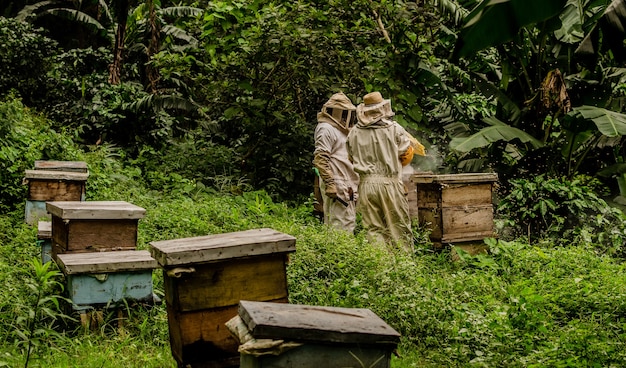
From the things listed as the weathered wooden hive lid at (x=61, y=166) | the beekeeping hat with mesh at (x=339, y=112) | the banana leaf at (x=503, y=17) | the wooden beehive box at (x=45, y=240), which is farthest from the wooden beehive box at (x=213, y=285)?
the weathered wooden hive lid at (x=61, y=166)

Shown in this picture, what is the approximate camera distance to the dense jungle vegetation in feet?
17.7

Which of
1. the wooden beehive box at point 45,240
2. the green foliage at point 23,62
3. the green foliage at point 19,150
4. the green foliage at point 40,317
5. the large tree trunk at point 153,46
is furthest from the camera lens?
the green foliage at point 23,62

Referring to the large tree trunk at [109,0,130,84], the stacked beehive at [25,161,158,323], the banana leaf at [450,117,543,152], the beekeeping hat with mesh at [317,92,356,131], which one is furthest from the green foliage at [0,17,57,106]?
the stacked beehive at [25,161,158,323]

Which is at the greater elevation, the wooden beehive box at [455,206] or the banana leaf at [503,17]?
the banana leaf at [503,17]

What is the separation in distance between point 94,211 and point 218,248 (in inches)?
84.5

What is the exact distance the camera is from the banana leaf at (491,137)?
10.3 m

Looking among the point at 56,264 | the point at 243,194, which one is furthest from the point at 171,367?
the point at 243,194

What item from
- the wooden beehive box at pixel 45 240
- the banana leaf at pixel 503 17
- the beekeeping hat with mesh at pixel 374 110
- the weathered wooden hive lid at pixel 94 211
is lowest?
the wooden beehive box at pixel 45 240

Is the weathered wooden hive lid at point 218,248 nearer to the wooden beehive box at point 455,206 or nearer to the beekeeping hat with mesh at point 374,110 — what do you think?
the beekeeping hat with mesh at point 374,110

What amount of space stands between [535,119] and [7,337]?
9.07 metres

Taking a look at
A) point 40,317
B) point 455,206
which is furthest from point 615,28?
point 40,317

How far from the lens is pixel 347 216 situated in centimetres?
867

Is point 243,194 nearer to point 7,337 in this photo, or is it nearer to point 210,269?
point 7,337

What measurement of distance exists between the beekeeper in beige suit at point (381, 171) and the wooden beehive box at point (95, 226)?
3031 millimetres
